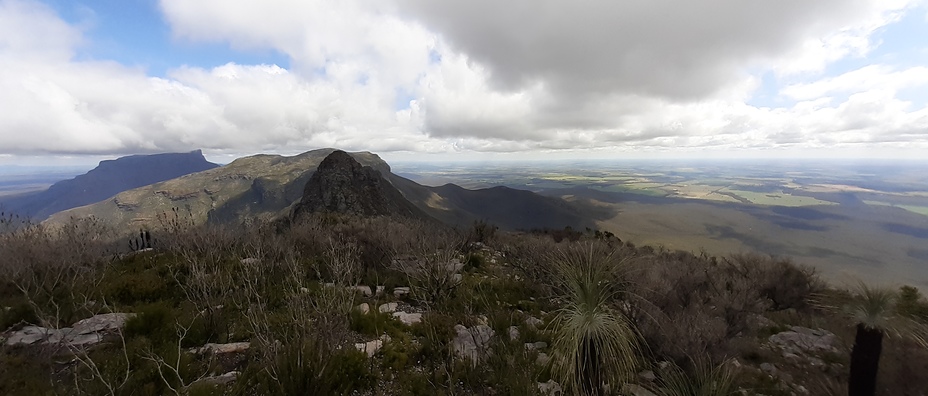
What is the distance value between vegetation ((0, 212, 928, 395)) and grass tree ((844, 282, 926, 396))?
0.10ft

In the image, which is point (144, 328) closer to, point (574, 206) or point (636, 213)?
point (636, 213)

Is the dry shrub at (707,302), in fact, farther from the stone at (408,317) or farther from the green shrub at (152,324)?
the green shrub at (152,324)

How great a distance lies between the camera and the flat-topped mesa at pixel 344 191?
56.5m

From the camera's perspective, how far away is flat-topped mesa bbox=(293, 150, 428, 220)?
56531 mm

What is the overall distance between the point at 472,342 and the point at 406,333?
1.42 m

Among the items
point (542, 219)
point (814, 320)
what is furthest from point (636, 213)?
point (814, 320)

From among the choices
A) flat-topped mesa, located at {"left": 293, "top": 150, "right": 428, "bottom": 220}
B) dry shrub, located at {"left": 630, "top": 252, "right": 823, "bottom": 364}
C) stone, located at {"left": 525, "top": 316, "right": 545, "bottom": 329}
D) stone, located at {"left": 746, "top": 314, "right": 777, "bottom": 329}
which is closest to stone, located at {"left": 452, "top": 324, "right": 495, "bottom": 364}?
stone, located at {"left": 525, "top": 316, "right": 545, "bottom": 329}

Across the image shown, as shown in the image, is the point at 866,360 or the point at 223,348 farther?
the point at 223,348

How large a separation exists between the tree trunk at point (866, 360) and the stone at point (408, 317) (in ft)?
24.9

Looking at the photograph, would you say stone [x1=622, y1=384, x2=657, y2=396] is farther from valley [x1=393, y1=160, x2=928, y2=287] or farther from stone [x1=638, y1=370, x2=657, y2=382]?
valley [x1=393, y1=160, x2=928, y2=287]

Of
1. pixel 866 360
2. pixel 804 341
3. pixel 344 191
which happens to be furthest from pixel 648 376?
pixel 344 191

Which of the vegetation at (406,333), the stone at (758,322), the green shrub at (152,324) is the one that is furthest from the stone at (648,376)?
the green shrub at (152,324)

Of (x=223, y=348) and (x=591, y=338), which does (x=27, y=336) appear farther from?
(x=591, y=338)

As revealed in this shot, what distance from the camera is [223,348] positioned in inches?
232
